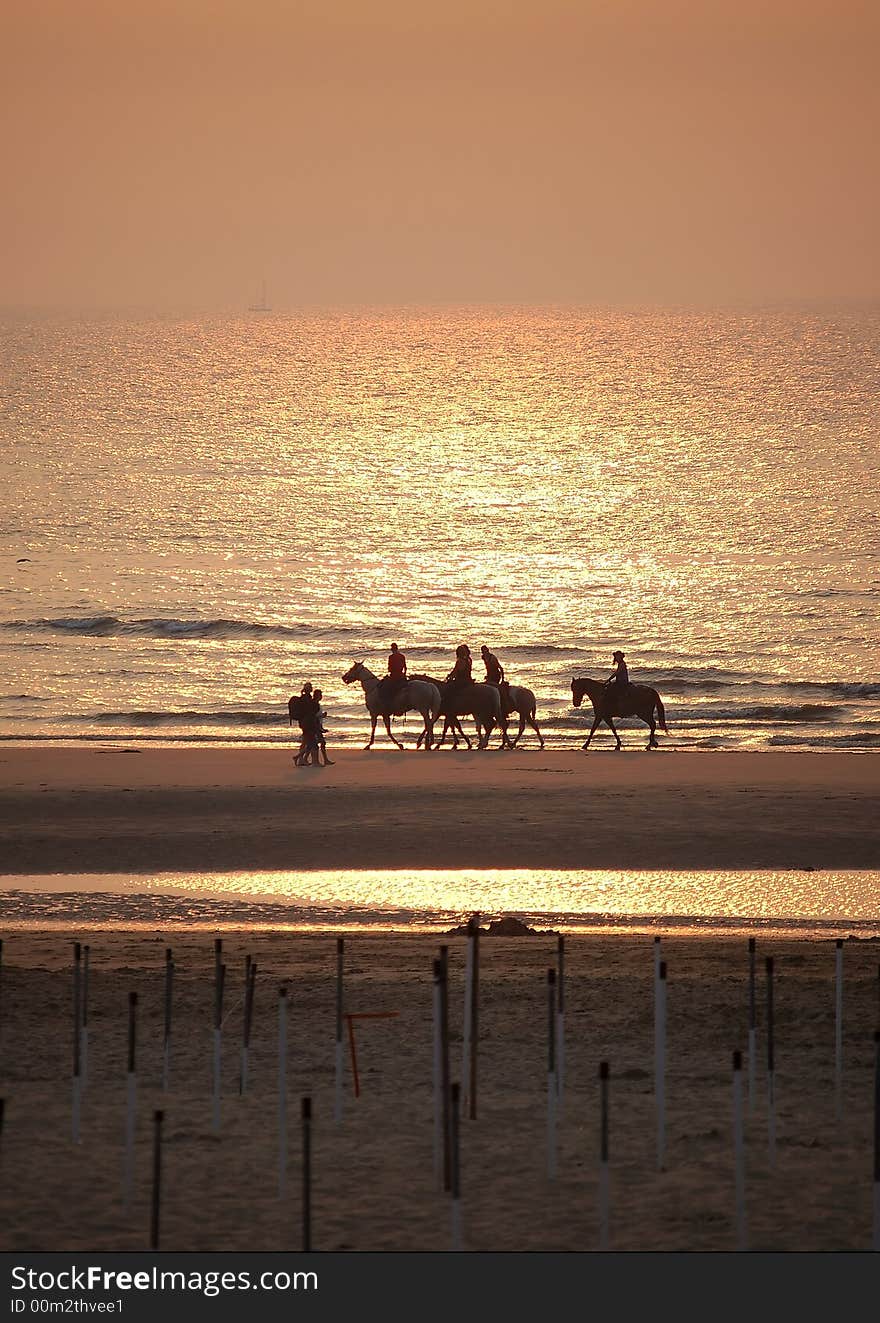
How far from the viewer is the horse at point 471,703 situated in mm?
32906

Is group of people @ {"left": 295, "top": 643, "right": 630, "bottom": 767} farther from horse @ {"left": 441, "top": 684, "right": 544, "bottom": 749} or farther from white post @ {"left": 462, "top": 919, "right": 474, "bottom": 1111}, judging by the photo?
white post @ {"left": 462, "top": 919, "right": 474, "bottom": 1111}

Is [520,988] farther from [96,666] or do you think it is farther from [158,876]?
[96,666]

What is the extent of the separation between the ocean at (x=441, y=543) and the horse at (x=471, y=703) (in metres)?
3.38

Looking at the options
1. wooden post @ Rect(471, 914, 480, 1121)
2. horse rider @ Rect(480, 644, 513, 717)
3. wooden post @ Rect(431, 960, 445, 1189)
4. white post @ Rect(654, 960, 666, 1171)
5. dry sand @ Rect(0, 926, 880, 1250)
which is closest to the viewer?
dry sand @ Rect(0, 926, 880, 1250)

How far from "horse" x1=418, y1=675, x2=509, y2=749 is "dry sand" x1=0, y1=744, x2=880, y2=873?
3.50 ft

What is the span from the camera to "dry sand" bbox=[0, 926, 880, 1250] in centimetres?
960

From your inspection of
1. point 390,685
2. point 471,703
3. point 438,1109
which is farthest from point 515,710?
point 438,1109

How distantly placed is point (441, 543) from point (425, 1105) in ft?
236

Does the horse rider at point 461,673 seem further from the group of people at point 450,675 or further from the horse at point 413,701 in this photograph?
the horse at point 413,701

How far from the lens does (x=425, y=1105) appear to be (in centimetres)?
1172

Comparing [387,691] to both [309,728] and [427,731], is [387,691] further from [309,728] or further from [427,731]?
[309,728]

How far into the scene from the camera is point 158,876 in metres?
20.5

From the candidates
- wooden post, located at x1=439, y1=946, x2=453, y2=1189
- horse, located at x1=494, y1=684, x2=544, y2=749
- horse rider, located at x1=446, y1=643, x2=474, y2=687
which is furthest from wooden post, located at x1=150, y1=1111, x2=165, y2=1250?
horse, located at x1=494, y1=684, x2=544, y2=749

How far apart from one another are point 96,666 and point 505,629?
15.5m
